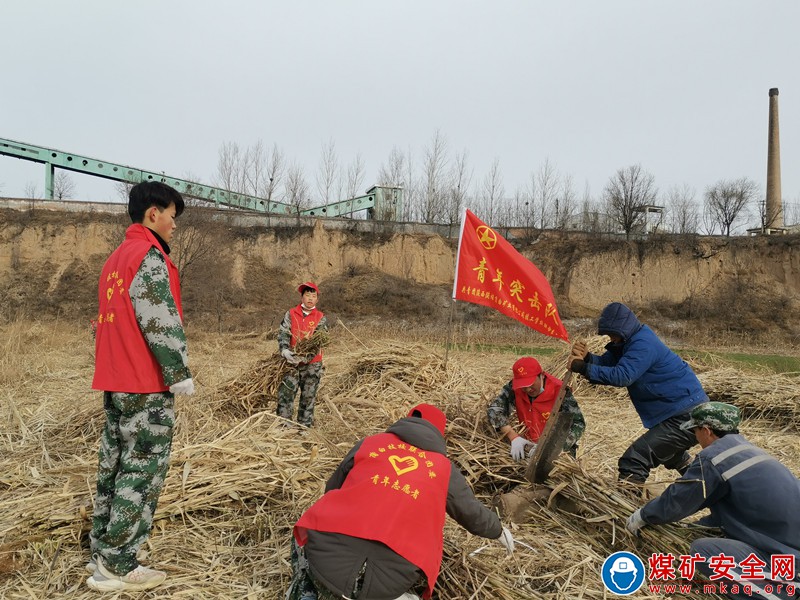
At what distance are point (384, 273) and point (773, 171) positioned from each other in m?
24.9

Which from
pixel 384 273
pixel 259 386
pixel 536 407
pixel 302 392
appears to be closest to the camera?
pixel 536 407

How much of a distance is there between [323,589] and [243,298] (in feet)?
68.7

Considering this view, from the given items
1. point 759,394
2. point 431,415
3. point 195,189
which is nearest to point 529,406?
point 431,415

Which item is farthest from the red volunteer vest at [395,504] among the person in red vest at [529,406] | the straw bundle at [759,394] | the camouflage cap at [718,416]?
the straw bundle at [759,394]

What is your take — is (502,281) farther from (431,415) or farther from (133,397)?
(133,397)

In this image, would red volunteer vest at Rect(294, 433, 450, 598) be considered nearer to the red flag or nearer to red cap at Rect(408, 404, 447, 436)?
red cap at Rect(408, 404, 447, 436)

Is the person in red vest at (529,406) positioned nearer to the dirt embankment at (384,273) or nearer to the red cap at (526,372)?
the red cap at (526,372)

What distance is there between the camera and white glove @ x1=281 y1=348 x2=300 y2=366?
5410 mm

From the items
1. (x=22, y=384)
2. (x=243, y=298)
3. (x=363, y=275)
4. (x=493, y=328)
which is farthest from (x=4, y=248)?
(x=493, y=328)

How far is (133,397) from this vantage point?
2.34m

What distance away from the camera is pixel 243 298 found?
21844mm

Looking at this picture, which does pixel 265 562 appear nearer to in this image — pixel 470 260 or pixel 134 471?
pixel 134 471

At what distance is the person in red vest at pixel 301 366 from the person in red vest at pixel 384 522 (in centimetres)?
351
